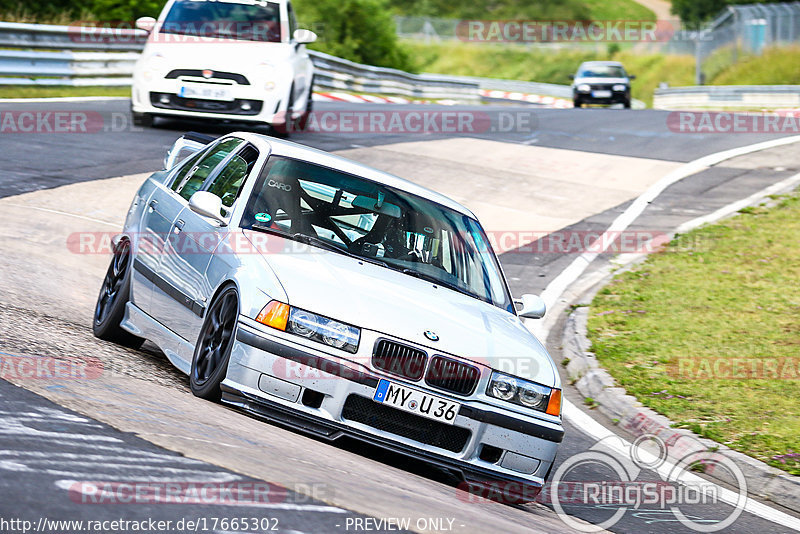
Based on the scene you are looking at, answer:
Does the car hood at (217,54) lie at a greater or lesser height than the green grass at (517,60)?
greater

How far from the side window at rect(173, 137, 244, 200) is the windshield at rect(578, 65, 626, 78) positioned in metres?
32.6

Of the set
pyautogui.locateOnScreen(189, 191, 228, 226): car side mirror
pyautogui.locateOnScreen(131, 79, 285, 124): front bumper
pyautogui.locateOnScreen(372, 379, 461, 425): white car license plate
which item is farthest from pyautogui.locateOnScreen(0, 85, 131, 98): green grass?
pyautogui.locateOnScreen(372, 379, 461, 425): white car license plate

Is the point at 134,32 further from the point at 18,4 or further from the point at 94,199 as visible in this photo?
the point at 94,199

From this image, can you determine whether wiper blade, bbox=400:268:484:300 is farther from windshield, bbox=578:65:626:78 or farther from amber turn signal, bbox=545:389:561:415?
windshield, bbox=578:65:626:78

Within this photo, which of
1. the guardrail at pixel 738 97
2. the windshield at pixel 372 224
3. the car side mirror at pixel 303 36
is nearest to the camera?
the windshield at pixel 372 224

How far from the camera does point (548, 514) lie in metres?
5.76

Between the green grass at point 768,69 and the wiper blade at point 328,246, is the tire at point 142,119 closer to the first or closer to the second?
the wiper blade at point 328,246

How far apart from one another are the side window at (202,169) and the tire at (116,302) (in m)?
0.58

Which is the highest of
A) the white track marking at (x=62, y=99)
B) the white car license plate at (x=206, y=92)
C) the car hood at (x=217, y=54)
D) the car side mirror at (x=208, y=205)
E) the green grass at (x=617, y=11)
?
the green grass at (x=617, y=11)

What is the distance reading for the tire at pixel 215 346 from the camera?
5.65 metres

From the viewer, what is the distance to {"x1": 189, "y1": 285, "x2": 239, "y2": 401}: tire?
5.65m

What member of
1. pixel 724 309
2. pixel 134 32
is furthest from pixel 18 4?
pixel 724 309

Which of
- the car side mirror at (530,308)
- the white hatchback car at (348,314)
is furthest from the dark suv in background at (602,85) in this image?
the car side mirror at (530,308)

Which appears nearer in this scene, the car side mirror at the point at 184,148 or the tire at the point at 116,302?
the tire at the point at 116,302
